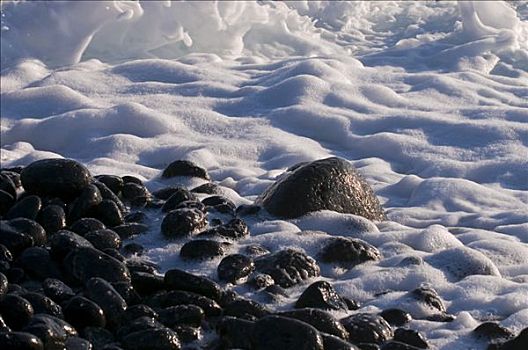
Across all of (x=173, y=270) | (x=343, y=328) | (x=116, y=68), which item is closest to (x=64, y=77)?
(x=116, y=68)

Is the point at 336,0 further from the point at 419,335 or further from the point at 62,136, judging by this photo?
the point at 419,335

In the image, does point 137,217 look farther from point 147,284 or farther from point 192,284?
point 192,284

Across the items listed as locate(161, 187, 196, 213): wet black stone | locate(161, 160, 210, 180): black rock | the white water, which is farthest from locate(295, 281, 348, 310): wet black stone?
locate(161, 160, 210, 180): black rock

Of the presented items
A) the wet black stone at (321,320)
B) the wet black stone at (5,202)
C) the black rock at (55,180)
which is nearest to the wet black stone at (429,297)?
the wet black stone at (321,320)

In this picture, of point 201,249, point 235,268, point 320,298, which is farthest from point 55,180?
point 320,298

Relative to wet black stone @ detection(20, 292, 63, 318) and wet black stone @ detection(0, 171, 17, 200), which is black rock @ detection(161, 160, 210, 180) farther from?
wet black stone @ detection(20, 292, 63, 318)

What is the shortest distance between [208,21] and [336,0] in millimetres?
3112

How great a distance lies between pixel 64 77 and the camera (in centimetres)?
820

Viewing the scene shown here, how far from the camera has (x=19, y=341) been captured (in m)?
3.09

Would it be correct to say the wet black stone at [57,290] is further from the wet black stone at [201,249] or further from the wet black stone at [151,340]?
the wet black stone at [201,249]

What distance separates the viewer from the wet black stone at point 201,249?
4215mm

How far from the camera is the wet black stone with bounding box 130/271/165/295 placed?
380cm

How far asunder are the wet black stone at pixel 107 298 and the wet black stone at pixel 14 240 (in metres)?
0.64

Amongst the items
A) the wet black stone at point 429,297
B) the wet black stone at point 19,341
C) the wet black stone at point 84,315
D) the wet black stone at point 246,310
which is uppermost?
the wet black stone at point 19,341
